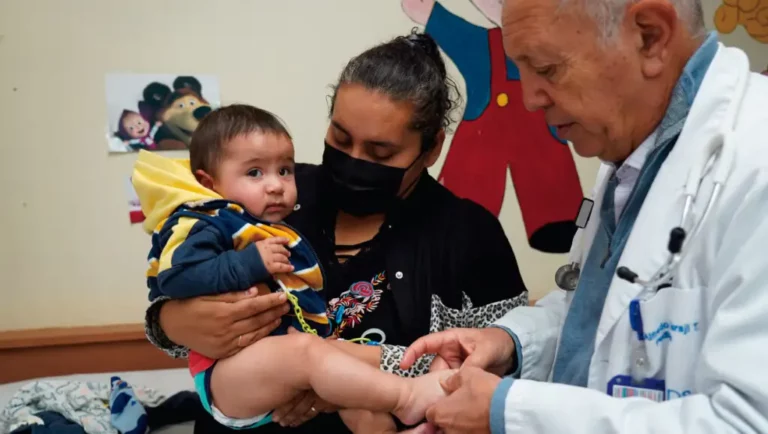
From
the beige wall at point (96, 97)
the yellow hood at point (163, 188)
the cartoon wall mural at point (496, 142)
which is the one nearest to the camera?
the yellow hood at point (163, 188)

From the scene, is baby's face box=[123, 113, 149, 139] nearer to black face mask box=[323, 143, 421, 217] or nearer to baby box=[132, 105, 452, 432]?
baby box=[132, 105, 452, 432]

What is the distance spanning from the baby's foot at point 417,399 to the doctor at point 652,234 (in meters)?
0.05

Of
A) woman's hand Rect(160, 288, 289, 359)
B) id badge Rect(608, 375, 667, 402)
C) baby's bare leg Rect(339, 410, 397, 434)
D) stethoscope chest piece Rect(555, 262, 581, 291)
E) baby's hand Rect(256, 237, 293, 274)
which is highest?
baby's hand Rect(256, 237, 293, 274)

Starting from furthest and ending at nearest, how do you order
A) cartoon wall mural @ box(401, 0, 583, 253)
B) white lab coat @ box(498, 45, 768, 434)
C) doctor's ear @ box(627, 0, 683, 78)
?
cartoon wall mural @ box(401, 0, 583, 253) < doctor's ear @ box(627, 0, 683, 78) < white lab coat @ box(498, 45, 768, 434)

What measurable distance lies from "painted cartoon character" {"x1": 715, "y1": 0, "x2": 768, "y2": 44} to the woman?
1.97 metres

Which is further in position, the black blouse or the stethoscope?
the black blouse

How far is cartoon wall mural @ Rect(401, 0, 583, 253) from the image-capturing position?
8.38 ft

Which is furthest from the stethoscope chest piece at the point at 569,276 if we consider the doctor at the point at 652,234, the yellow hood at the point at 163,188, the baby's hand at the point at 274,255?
the yellow hood at the point at 163,188

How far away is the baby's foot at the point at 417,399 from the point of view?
3.91 ft

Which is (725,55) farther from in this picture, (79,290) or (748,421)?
(79,290)

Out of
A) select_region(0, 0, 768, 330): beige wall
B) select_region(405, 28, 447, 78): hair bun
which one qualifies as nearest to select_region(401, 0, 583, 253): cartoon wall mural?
select_region(0, 0, 768, 330): beige wall

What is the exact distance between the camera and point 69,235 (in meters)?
2.29

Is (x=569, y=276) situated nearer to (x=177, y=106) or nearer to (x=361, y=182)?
(x=361, y=182)

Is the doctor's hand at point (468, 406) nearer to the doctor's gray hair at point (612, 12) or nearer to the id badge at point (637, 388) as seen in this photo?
the id badge at point (637, 388)
